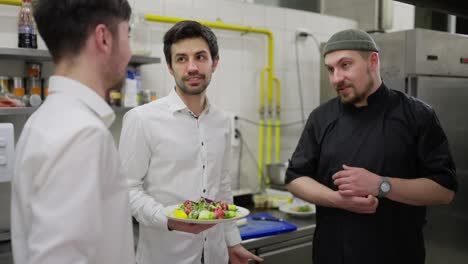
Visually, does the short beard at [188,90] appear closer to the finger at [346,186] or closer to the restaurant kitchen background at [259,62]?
the finger at [346,186]

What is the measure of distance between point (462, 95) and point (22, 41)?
253 cm

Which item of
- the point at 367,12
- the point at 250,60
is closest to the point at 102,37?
the point at 250,60

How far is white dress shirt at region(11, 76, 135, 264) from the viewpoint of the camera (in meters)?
0.82

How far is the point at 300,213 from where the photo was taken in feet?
8.39

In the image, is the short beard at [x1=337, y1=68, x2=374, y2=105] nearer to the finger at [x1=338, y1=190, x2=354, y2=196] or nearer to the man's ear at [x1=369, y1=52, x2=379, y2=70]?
the man's ear at [x1=369, y1=52, x2=379, y2=70]

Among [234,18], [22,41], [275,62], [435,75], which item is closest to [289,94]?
[275,62]

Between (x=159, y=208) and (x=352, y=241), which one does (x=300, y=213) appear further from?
(x=159, y=208)

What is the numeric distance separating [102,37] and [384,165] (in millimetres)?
→ 1110

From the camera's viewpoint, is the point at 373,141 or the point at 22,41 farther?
the point at 22,41

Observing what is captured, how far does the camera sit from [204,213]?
4.66 feet

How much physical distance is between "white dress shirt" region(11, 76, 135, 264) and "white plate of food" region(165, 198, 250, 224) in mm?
451

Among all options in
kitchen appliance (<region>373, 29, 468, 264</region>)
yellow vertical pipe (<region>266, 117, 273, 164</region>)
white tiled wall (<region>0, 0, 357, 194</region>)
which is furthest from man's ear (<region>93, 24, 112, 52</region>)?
yellow vertical pipe (<region>266, 117, 273, 164</region>)

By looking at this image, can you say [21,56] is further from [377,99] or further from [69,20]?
[377,99]

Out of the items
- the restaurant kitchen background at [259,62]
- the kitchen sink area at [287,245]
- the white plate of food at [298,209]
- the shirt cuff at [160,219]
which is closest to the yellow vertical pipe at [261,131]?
the restaurant kitchen background at [259,62]
